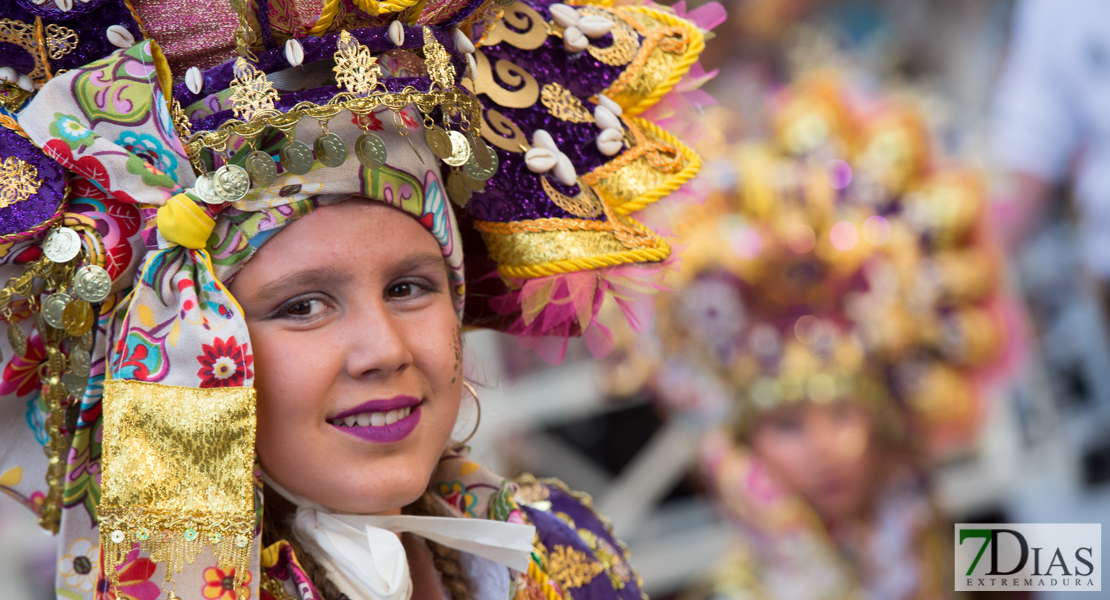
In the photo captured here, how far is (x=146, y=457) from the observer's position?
3.96 feet

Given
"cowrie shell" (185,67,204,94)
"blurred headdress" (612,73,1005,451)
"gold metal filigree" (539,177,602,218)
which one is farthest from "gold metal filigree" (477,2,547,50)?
"blurred headdress" (612,73,1005,451)

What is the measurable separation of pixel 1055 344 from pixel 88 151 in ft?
12.7

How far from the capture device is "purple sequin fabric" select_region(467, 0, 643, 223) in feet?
4.99

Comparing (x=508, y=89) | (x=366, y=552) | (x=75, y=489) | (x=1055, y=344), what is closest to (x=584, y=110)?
(x=508, y=89)

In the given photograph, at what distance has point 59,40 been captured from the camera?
4.28ft

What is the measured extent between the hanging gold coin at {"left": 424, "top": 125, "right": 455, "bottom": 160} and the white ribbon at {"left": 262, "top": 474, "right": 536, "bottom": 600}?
0.51m

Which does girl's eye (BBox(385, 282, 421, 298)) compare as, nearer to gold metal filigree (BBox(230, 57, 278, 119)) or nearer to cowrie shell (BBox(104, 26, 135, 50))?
gold metal filigree (BBox(230, 57, 278, 119))

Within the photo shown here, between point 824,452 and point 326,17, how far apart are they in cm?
270

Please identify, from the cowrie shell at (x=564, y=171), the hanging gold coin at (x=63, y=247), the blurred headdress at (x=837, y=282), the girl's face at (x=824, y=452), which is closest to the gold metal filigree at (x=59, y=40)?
the hanging gold coin at (x=63, y=247)

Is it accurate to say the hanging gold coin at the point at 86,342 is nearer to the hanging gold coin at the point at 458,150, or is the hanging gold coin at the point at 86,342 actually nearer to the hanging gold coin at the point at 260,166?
the hanging gold coin at the point at 260,166

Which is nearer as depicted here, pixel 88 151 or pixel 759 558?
pixel 88 151

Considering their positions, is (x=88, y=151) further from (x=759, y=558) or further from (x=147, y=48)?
(x=759, y=558)

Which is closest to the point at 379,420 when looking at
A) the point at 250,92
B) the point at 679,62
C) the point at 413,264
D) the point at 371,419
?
the point at 371,419

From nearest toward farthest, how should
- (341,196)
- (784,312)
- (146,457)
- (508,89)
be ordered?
1. (146,457)
2. (341,196)
3. (508,89)
4. (784,312)
